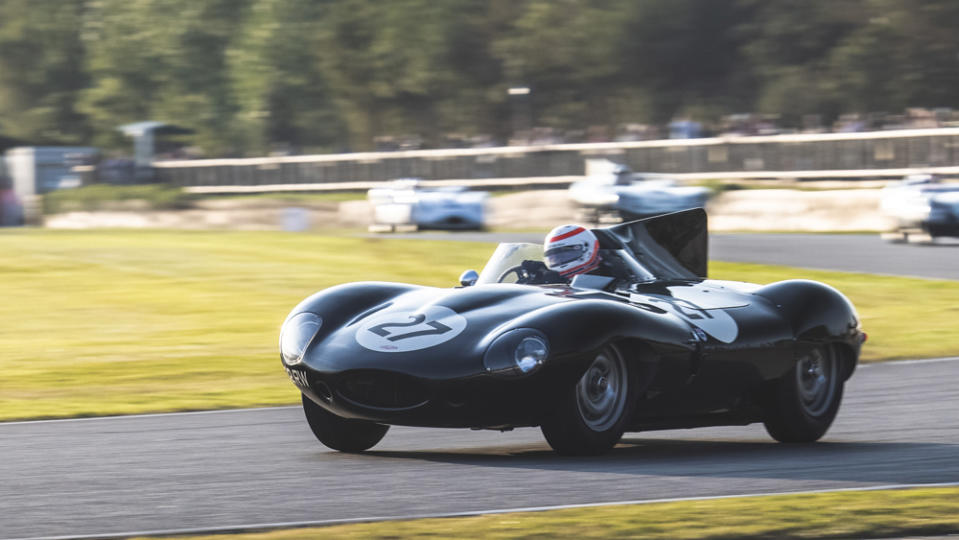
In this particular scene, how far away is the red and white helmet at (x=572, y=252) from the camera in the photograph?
835 cm

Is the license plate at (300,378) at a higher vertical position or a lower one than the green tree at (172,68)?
lower

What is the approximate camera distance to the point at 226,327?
62.9 ft

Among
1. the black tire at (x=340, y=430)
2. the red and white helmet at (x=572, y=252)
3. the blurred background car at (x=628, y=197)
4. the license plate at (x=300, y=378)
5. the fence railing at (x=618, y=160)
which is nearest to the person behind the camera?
the license plate at (x=300, y=378)

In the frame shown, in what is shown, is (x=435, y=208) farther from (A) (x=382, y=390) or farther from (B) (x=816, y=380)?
(A) (x=382, y=390)

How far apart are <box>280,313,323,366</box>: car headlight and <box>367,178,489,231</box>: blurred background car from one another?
3174 centimetres

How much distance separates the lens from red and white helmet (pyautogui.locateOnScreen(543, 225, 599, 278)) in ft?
27.4

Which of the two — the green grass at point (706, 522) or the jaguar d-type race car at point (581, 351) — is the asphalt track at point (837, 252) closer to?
the jaguar d-type race car at point (581, 351)

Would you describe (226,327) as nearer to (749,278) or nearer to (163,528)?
(749,278)

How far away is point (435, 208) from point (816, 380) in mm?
31297

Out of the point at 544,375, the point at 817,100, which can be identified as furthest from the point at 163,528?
the point at 817,100

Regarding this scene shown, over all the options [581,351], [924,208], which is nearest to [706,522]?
[581,351]

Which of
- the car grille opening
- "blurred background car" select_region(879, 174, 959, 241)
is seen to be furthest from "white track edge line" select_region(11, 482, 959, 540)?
"blurred background car" select_region(879, 174, 959, 241)

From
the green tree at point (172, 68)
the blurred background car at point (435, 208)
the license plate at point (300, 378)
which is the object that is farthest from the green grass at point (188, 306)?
the green tree at point (172, 68)

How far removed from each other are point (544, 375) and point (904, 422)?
125 inches
